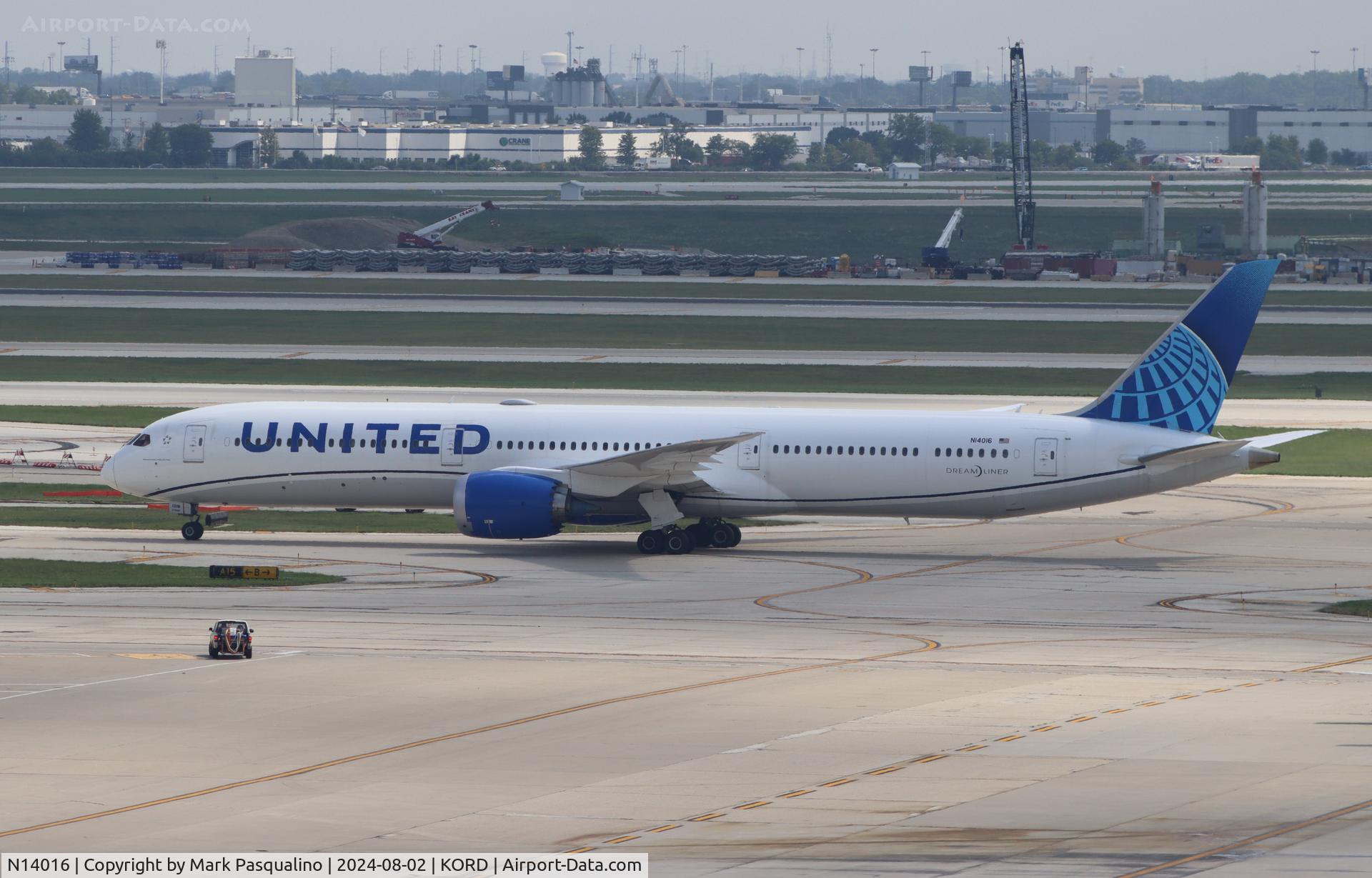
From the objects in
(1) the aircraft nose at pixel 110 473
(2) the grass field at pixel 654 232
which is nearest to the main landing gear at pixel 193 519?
(1) the aircraft nose at pixel 110 473

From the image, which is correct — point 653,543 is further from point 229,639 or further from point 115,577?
point 229,639

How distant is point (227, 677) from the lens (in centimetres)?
3425

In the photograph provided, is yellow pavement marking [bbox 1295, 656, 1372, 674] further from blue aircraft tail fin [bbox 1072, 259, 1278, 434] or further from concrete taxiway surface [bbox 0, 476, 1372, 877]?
blue aircraft tail fin [bbox 1072, 259, 1278, 434]

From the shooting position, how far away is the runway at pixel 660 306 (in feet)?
387

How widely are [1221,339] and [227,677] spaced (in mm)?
31298

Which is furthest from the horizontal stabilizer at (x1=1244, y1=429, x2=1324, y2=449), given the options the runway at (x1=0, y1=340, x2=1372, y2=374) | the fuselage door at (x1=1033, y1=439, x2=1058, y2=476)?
the runway at (x1=0, y1=340, x2=1372, y2=374)

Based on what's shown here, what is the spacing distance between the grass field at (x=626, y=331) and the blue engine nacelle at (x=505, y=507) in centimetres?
5109

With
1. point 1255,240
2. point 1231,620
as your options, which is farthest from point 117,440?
point 1255,240

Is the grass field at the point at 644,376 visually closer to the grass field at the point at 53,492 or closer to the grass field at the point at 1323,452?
the grass field at the point at 1323,452

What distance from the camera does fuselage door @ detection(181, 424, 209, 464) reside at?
5478 centimetres

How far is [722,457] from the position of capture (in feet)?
175

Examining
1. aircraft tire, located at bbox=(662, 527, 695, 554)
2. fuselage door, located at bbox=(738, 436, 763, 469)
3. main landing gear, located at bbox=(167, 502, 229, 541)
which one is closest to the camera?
fuselage door, located at bbox=(738, 436, 763, 469)

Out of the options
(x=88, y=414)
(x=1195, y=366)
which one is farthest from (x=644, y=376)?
(x=1195, y=366)

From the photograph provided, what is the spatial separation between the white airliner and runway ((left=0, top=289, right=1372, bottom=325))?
2470 inches
